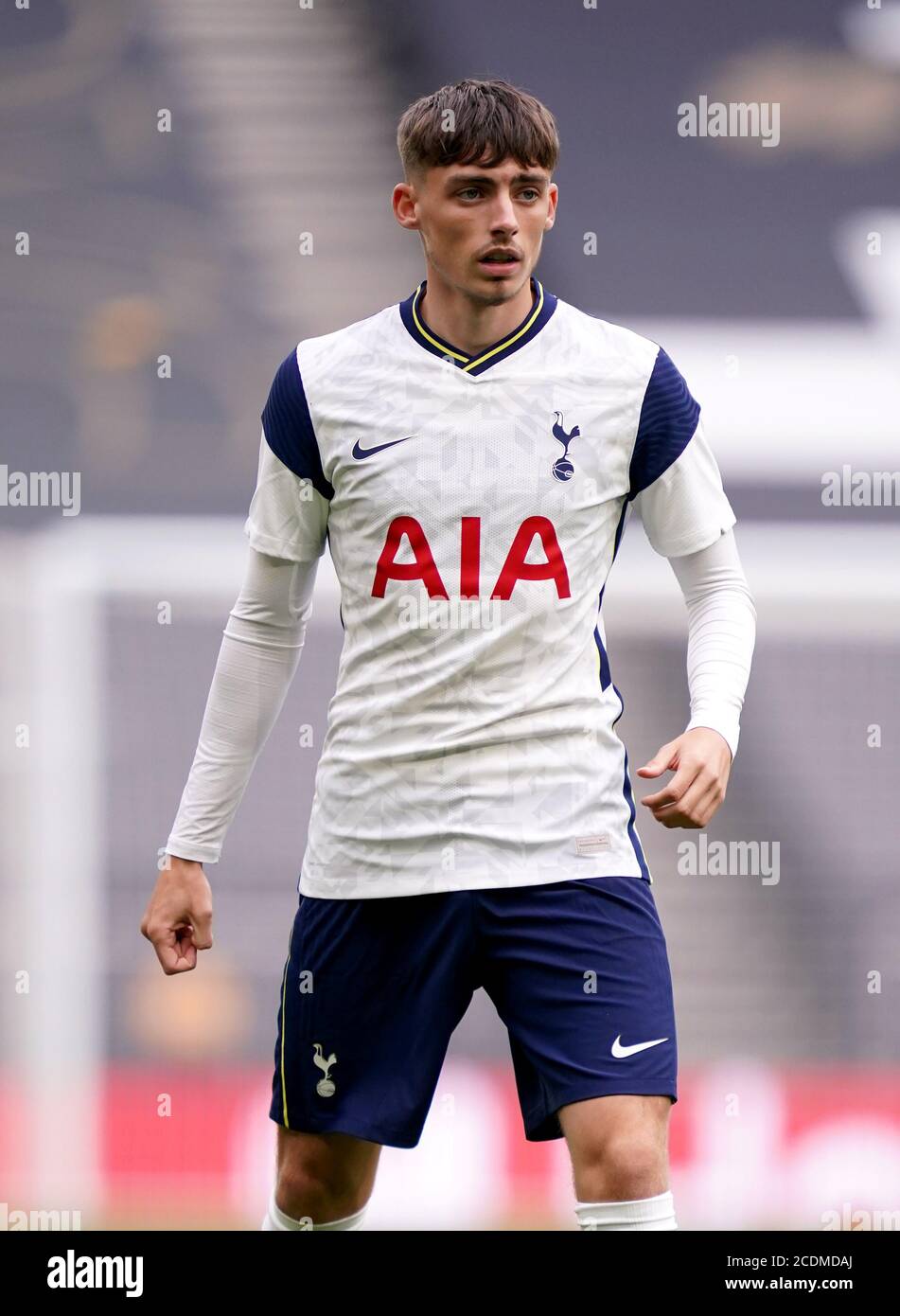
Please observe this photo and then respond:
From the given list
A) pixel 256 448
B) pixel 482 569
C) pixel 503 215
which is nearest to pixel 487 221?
pixel 503 215

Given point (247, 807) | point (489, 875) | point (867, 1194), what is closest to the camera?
point (489, 875)

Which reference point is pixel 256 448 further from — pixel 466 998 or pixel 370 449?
pixel 466 998

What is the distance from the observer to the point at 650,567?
3967mm

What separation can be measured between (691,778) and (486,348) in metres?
0.64

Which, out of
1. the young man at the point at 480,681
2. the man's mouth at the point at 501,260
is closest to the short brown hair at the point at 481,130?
the young man at the point at 480,681

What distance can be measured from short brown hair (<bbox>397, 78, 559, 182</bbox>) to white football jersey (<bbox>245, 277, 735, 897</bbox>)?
0.20m

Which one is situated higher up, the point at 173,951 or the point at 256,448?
the point at 256,448

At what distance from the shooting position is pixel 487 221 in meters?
2.11

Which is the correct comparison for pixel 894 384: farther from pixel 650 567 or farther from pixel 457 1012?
pixel 457 1012

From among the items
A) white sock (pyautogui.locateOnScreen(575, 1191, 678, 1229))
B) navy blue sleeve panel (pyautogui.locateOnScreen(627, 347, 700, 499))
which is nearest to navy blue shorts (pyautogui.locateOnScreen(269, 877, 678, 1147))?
white sock (pyautogui.locateOnScreen(575, 1191, 678, 1229))

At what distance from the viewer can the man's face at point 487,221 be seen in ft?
6.91

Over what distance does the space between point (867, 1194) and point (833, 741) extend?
3.32 feet

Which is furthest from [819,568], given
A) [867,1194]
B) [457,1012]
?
[457,1012]

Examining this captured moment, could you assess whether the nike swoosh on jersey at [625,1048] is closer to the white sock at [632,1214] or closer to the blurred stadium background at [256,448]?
the white sock at [632,1214]
